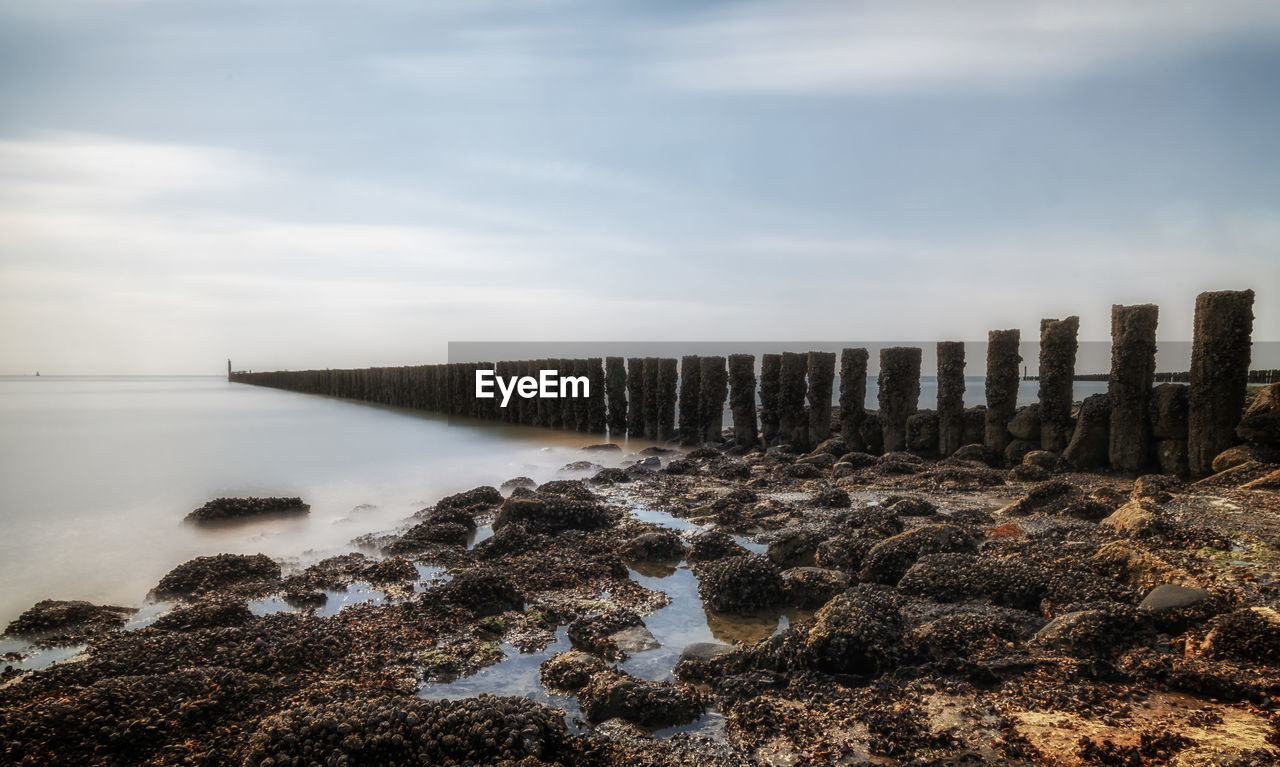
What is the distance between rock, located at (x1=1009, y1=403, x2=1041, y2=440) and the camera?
1000cm

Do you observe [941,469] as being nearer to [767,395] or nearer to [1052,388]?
[1052,388]

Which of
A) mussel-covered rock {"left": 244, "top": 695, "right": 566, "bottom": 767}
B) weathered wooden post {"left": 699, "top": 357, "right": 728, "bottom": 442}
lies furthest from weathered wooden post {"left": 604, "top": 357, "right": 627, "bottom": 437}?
mussel-covered rock {"left": 244, "top": 695, "right": 566, "bottom": 767}

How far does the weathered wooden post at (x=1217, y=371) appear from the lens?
783 centimetres

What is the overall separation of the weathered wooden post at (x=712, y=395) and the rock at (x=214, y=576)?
9.98 metres

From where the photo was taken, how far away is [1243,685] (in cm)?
311

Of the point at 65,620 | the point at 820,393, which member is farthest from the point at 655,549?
the point at 820,393

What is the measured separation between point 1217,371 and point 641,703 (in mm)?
8059

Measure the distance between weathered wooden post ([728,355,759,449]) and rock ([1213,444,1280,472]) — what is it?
734cm

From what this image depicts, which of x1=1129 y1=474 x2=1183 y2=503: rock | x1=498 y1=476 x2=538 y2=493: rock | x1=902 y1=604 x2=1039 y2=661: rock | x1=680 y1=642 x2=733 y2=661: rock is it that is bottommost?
x1=498 y1=476 x2=538 y2=493: rock

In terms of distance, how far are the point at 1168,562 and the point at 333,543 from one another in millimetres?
7092

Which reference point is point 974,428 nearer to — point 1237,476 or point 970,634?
point 1237,476

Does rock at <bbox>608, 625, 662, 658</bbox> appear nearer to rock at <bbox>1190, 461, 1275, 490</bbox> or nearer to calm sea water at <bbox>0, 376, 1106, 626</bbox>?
calm sea water at <bbox>0, 376, 1106, 626</bbox>

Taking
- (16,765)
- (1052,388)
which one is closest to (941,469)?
(1052,388)

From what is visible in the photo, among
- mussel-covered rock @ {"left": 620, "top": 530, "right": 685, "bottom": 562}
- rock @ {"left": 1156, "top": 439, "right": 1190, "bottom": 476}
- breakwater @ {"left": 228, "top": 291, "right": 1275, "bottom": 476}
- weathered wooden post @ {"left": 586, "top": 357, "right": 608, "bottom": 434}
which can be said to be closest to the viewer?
mussel-covered rock @ {"left": 620, "top": 530, "right": 685, "bottom": 562}
